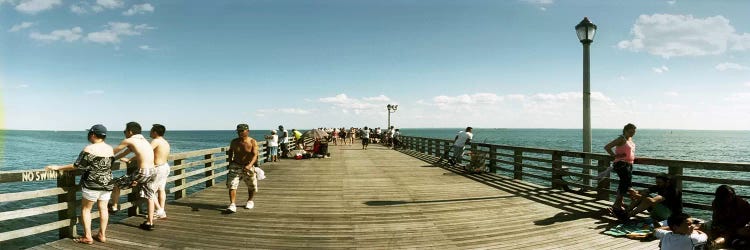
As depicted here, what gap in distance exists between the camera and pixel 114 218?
12688 mm

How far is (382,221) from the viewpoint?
19.2ft

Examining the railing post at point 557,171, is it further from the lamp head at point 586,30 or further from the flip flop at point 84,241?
the flip flop at point 84,241

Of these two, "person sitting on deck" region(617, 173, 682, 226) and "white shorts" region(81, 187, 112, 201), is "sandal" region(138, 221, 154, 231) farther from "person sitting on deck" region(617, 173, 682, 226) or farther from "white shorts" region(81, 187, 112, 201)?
"person sitting on deck" region(617, 173, 682, 226)

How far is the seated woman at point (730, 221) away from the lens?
4148mm

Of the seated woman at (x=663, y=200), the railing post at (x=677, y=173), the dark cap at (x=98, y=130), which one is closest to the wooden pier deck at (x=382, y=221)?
the seated woman at (x=663, y=200)

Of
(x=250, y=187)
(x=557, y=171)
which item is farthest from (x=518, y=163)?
(x=250, y=187)

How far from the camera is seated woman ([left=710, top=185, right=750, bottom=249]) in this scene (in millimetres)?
4148

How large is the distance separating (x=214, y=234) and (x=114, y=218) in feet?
34.0

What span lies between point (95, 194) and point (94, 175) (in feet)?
0.83

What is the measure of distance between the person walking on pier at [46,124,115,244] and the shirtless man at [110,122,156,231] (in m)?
0.37

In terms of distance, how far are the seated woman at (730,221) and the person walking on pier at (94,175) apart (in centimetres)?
739

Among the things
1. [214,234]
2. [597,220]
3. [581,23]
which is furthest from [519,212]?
[214,234]

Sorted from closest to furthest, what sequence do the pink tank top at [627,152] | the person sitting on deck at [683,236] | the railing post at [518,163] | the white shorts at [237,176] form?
the person sitting on deck at [683,236]
the pink tank top at [627,152]
the white shorts at [237,176]
the railing post at [518,163]

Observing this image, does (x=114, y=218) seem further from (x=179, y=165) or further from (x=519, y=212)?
(x=519, y=212)
